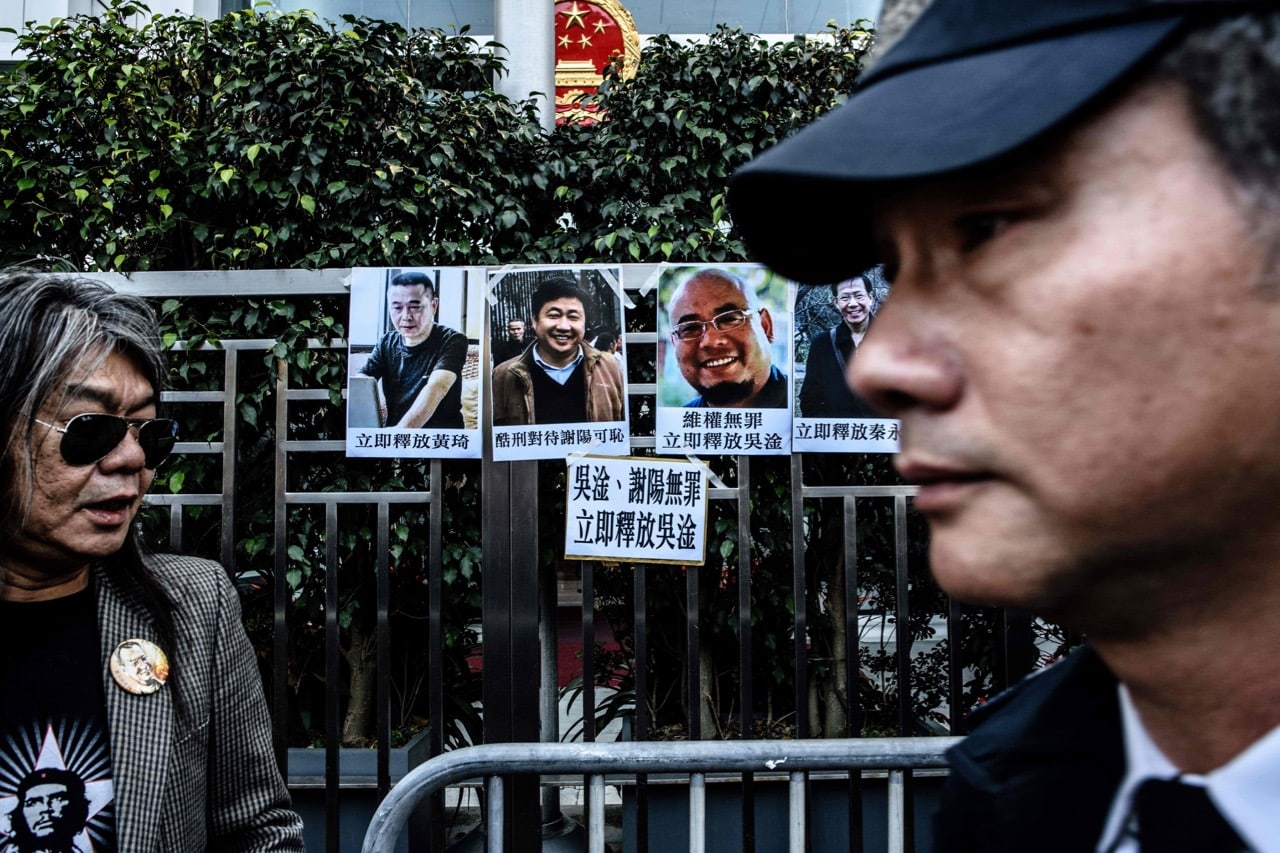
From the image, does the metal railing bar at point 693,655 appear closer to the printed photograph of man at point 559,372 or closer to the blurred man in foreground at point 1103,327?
the printed photograph of man at point 559,372

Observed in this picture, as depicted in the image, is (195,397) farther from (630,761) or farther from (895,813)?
(895,813)

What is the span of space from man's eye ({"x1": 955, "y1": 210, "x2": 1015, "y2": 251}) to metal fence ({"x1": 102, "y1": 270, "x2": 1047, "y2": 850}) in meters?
2.54

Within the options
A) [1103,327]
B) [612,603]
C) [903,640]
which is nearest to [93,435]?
[1103,327]

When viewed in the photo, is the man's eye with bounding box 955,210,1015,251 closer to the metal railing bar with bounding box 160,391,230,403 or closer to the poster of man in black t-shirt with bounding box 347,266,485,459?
the poster of man in black t-shirt with bounding box 347,266,485,459

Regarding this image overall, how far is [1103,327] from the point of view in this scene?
559 mm

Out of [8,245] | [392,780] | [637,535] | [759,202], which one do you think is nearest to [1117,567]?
A: [759,202]

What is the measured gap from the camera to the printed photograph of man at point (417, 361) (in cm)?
325

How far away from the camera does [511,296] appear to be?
331cm

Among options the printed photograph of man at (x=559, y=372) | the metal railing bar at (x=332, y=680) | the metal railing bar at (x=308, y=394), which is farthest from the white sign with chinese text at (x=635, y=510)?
the metal railing bar at (x=308, y=394)

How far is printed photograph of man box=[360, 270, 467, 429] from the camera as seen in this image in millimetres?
3254

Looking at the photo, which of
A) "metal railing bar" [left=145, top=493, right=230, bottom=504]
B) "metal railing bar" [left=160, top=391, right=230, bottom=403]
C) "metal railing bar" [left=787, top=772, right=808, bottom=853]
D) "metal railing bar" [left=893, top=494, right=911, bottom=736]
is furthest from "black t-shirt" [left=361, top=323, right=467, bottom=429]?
"metal railing bar" [left=787, top=772, right=808, bottom=853]

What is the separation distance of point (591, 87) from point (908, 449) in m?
9.16

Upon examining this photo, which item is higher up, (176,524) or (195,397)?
(195,397)

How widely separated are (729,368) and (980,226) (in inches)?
104
